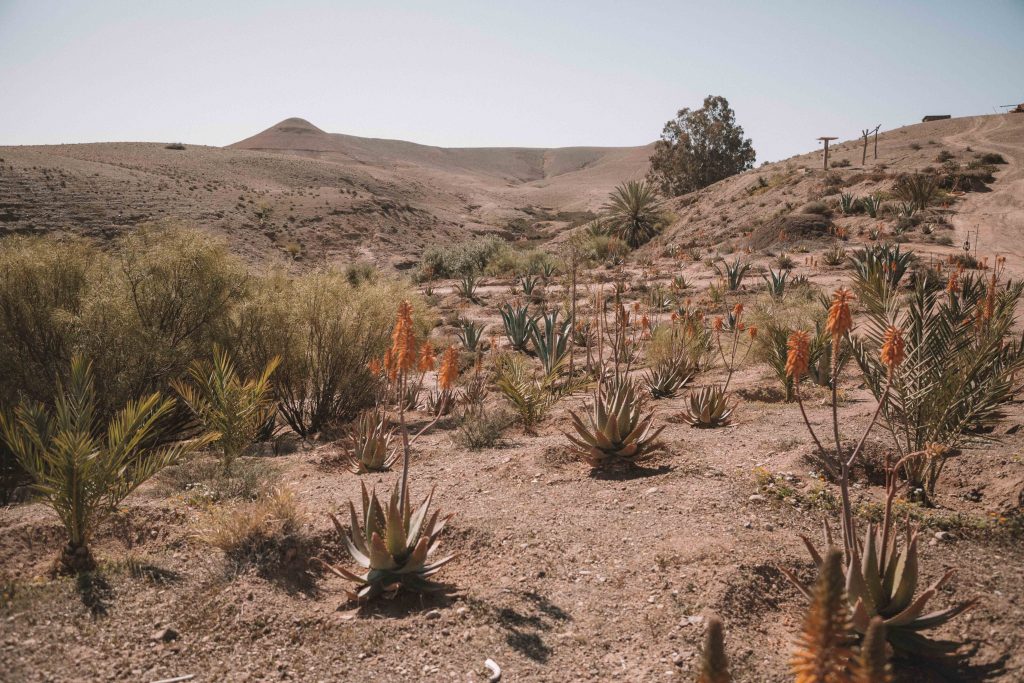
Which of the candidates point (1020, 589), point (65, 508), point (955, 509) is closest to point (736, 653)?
point (1020, 589)

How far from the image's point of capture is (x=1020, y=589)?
3.58 metres

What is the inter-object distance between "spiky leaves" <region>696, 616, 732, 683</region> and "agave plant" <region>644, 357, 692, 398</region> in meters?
8.10

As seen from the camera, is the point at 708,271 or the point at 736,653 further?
the point at 708,271

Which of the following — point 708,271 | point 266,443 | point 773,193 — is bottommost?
point 266,443

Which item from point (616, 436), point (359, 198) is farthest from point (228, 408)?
point (359, 198)

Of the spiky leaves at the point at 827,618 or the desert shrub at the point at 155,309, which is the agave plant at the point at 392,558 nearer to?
the spiky leaves at the point at 827,618

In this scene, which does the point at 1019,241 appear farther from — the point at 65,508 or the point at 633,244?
the point at 65,508

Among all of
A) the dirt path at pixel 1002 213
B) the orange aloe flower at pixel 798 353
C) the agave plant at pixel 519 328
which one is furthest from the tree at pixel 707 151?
the orange aloe flower at pixel 798 353

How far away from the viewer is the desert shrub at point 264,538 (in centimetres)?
435

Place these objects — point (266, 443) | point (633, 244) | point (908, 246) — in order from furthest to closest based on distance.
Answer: point (633, 244)
point (908, 246)
point (266, 443)

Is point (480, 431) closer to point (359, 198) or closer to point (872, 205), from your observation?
point (872, 205)

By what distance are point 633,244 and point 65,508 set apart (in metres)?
27.3

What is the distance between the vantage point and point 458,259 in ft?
90.0

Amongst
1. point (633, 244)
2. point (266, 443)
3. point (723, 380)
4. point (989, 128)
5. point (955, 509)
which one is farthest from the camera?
point (989, 128)
